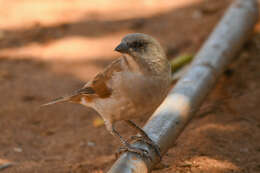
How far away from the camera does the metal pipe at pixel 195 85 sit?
3.32m

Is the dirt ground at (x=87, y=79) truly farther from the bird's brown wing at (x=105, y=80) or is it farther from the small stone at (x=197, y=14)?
the bird's brown wing at (x=105, y=80)

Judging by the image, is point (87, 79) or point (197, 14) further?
point (197, 14)

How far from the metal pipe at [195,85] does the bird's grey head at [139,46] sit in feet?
2.51

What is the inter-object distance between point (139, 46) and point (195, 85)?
135 centimetres

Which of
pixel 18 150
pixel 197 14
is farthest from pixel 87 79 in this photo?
pixel 197 14

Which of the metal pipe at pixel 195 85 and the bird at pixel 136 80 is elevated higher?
the bird at pixel 136 80

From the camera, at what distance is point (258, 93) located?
5.00 metres

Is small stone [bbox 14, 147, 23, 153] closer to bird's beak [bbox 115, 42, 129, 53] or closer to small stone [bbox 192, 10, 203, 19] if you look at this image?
bird's beak [bbox 115, 42, 129, 53]

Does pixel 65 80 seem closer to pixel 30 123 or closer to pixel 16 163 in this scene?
pixel 30 123

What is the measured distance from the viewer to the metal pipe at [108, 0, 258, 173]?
332cm

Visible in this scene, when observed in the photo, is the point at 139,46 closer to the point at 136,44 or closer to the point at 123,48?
the point at 136,44

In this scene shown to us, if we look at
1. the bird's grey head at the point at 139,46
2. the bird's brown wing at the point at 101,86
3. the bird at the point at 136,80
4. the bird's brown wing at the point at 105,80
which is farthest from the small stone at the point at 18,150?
the bird's grey head at the point at 139,46

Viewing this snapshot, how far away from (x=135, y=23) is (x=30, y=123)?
11.4ft

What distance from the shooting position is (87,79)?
655cm
